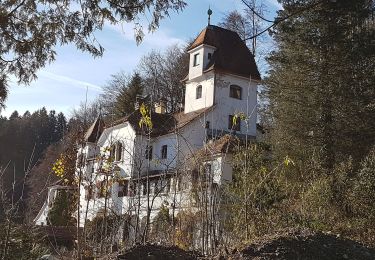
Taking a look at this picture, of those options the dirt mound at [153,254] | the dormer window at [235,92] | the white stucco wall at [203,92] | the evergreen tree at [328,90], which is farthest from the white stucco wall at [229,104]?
the dirt mound at [153,254]

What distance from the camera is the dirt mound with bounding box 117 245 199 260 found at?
5535 millimetres

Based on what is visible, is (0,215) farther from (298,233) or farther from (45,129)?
(45,129)

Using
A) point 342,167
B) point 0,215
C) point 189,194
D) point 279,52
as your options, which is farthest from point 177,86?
point 0,215

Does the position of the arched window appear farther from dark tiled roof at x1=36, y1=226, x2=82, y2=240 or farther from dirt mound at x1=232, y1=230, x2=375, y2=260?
dirt mound at x1=232, y1=230, x2=375, y2=260

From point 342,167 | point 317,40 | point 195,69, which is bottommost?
point 342,167

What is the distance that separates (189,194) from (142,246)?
17.0 feet

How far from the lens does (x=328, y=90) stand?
22125 millimetres

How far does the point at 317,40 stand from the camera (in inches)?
886

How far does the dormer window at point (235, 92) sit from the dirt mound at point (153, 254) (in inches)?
1220

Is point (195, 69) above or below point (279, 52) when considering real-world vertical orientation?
above

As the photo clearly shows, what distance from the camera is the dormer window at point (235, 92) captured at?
36.5 metres

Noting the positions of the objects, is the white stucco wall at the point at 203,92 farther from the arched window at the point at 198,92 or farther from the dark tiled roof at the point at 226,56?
the dark tiled roof at the point at 226,56

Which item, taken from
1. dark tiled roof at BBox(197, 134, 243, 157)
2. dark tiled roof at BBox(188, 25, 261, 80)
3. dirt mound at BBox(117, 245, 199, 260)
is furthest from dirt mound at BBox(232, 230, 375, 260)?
dark tiled roof at BBox(188, 25, 261, 80)

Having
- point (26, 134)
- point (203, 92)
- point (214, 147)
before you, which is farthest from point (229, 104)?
point (26, 134)
